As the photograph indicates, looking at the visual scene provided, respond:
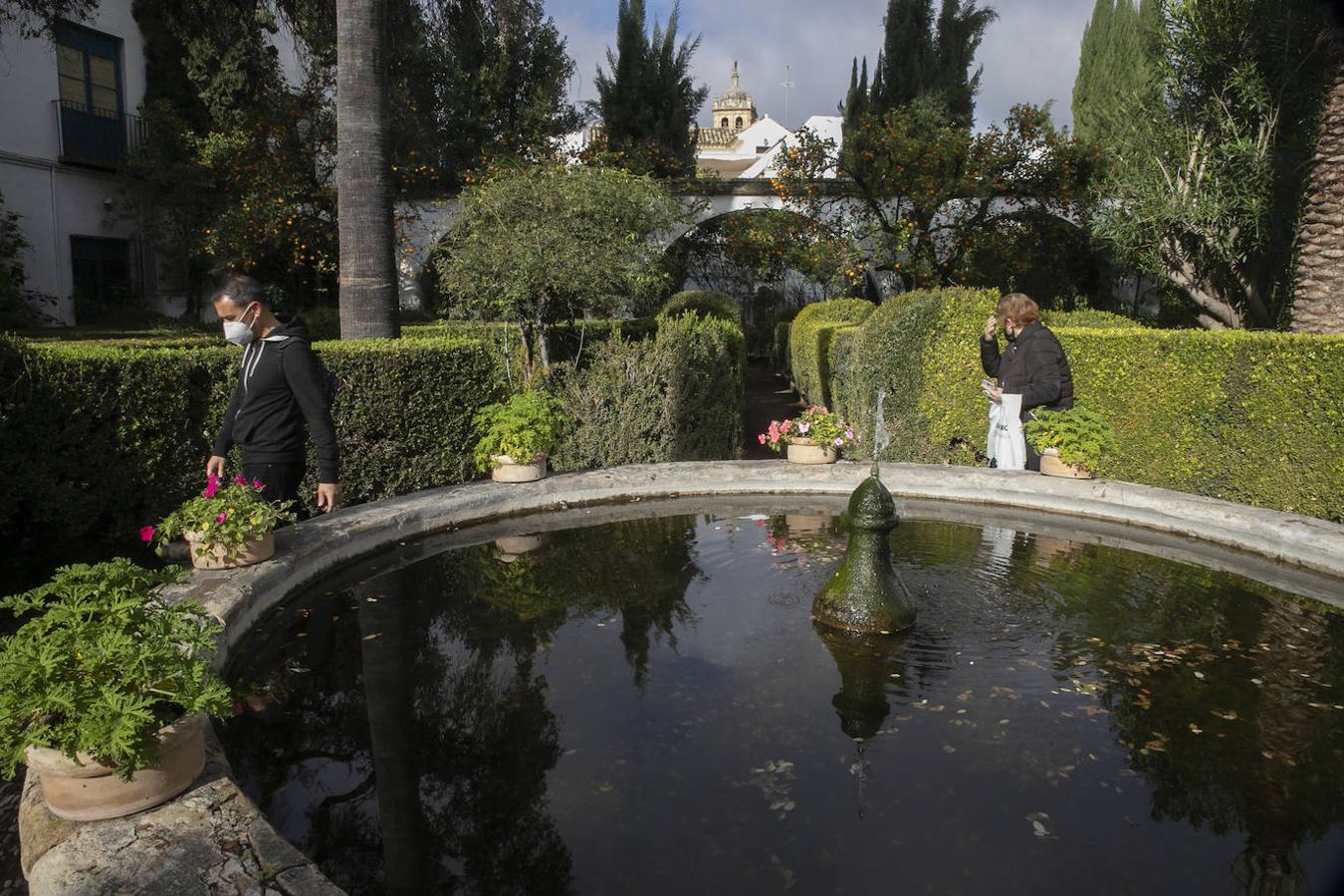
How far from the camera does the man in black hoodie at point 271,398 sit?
4172 mm

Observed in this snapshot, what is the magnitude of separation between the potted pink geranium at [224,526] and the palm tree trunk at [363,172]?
12.7 feet

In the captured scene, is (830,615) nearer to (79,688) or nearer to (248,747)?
(248,747)

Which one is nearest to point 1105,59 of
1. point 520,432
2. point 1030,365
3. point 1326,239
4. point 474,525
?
point 1326,239

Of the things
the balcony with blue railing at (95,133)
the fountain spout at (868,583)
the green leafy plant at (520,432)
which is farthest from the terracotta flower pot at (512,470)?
the balcony with blue railing at (95,133)

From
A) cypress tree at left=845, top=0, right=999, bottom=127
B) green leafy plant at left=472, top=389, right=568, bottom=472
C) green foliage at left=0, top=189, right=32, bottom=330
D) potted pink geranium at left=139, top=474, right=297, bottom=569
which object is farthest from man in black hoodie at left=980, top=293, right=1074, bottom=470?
cypress tree at left=845, top=0, right=999, bottom=127

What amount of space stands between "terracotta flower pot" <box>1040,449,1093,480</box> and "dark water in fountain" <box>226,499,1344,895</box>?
1.35 meters

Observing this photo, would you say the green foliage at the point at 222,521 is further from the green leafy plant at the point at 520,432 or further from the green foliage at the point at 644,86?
the green foliage at the point at 644,86

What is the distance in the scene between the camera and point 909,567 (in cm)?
487

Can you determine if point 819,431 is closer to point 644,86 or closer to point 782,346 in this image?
point 782,346

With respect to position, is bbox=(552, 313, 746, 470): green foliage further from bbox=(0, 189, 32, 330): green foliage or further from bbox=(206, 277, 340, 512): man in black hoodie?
bbox=(0, 189, 32, 330): green foliage

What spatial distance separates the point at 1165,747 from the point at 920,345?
5.59 meters

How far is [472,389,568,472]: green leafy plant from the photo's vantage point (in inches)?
248

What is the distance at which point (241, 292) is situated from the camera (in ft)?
13.7

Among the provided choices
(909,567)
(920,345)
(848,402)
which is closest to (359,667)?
(909,567)
